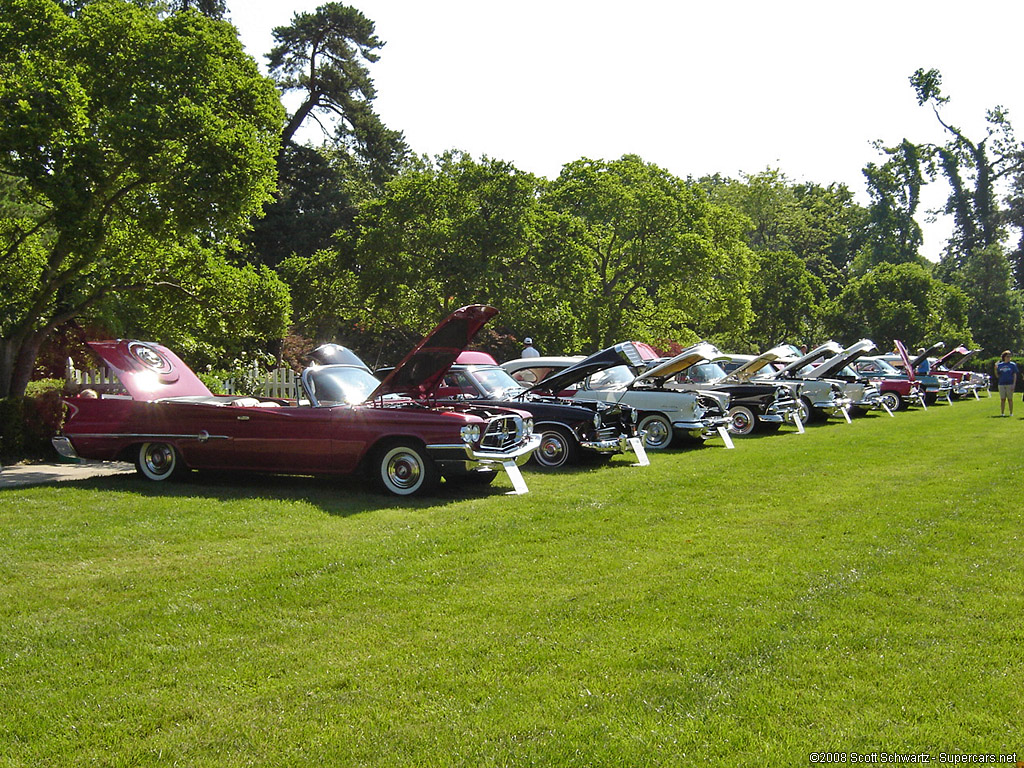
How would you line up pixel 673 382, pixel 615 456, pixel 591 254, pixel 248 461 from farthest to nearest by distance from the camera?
pixel 591 254, pixel 673 382, pixel 615 456, pixel 248 461

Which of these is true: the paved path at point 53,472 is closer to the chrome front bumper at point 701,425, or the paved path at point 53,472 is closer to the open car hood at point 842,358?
the chrome front bumper at point 701,425

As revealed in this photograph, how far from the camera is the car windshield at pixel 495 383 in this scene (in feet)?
45.1

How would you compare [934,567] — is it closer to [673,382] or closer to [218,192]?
[218,192]

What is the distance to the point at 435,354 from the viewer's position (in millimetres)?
10680

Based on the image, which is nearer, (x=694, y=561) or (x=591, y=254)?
(x=694, y=561)

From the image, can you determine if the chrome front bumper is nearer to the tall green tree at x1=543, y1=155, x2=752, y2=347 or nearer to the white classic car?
the white classic car

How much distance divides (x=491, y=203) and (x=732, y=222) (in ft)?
43.1

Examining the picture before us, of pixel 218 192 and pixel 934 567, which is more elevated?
pixel 218 192

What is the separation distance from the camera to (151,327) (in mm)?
14773

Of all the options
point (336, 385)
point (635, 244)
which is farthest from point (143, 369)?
point (635, 244)

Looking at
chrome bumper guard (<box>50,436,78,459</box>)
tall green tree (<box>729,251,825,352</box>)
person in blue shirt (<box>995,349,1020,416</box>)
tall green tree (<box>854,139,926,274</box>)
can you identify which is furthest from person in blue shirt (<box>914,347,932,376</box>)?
tall green tree (<box>854,139,926,274</box>)

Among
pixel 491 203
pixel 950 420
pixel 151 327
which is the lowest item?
pixel 950 420

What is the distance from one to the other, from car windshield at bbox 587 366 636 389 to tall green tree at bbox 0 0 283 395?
647 cm

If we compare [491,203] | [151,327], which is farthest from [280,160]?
[151,327]
